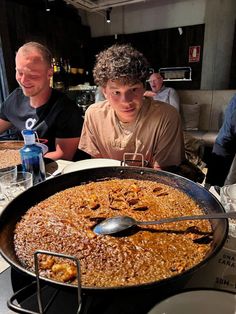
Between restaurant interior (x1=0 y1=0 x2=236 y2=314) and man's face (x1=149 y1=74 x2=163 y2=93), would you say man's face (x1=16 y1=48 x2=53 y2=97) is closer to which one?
restaurant interior (x1=0 y1=0 x2=236 y2=314)

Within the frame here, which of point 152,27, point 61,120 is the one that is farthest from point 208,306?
point 152,27

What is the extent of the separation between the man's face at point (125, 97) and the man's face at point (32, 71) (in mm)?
666

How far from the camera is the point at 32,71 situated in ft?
6.23

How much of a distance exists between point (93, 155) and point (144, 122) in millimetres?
444

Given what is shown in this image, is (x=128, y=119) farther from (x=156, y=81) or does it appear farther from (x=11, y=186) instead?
(x=156, y=81)

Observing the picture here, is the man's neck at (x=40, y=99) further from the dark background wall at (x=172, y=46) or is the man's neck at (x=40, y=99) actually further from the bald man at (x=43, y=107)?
the dark background wall at (x=172, y=46)

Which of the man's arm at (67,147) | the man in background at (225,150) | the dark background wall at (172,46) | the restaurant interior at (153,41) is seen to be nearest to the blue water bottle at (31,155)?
the man's arm at (67,147)

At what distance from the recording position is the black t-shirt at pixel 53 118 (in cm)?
203

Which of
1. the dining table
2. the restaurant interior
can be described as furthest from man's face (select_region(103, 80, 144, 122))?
the restaurant interior

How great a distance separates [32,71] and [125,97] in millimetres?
873

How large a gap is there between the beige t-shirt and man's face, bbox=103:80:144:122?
10 centimetres

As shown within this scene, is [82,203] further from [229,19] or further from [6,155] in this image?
[229,19]

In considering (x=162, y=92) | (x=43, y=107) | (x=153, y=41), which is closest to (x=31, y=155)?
(x=43, y=107)

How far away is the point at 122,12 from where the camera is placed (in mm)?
5609
